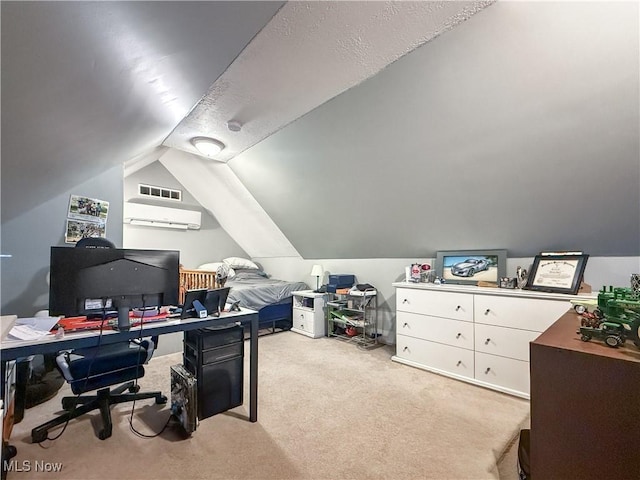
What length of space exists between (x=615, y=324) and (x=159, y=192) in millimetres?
5664

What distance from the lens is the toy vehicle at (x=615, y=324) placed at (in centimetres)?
102

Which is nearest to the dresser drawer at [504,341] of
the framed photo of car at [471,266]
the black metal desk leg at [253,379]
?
the framed photo of car at [471,266]

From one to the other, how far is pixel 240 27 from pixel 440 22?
1006 millimetres

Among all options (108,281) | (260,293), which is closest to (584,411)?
(108,281)

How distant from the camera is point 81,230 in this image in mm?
2867

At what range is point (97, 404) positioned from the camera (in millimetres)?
1943

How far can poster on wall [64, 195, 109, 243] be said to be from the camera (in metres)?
2.78

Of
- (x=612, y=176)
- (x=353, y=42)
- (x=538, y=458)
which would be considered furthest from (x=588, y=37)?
(x=538, y=458)

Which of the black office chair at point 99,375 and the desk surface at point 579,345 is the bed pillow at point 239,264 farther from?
the desk surface at point 579,345

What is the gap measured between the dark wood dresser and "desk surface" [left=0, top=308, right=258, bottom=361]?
5.53ft

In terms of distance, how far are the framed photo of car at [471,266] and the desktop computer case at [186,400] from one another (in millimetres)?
2600

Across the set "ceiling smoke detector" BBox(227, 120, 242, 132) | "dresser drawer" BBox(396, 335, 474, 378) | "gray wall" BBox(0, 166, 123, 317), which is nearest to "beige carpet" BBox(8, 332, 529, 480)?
"dresser drawer" BBox(396, 335, 474, 378)

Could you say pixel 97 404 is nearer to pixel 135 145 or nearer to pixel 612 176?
pixel 135 145

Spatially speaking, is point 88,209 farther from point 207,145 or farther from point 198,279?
point 198,279
